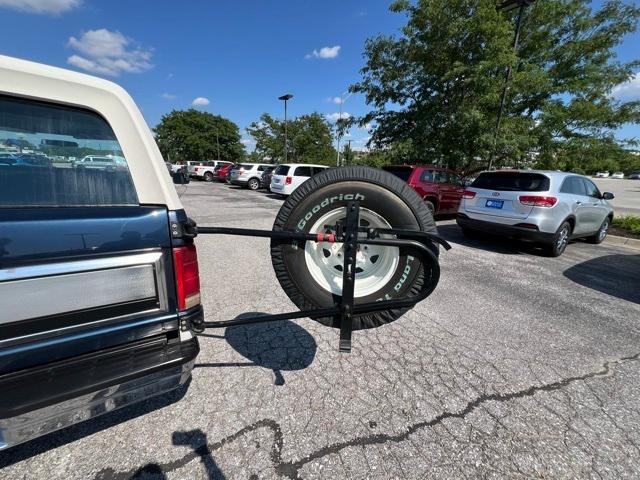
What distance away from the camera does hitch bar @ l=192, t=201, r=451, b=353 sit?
5.34ft

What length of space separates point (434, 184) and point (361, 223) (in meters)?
7.65

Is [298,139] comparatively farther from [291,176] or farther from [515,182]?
[515,182]

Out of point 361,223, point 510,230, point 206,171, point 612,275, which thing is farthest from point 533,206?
point 206,171

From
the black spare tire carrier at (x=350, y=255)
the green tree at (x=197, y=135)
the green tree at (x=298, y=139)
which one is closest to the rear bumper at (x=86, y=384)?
the black spare tire carrier at (x=350, y=255)

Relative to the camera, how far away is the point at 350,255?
1.64 m

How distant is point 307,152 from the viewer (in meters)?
37.2

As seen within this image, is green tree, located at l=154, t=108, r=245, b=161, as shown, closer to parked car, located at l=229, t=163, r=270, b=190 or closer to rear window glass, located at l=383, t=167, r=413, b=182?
parked car, located at l=229, t=163, r=270, b=190

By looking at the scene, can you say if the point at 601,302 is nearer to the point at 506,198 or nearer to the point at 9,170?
the point at 506,198

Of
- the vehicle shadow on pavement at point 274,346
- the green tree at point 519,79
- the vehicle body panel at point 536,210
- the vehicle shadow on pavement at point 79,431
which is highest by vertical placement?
the green tree at point 519,79

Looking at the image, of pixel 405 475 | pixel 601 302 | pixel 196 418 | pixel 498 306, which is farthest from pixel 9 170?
pixel 601 302

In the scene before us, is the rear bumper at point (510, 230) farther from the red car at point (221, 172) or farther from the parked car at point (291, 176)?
the red car at point (221, 172)

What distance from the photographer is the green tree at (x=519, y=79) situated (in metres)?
11.0

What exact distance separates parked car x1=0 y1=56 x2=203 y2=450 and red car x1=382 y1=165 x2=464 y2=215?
7.64m

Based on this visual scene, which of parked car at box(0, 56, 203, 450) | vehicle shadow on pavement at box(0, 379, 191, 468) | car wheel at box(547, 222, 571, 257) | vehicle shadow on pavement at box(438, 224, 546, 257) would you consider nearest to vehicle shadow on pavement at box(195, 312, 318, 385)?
vehicle shadow on pavement at box(0, 379, 191, 468)
